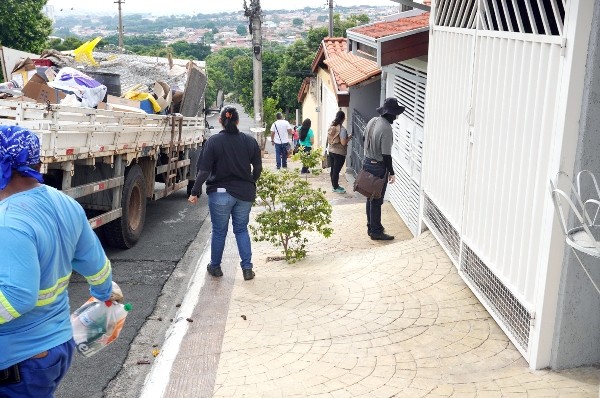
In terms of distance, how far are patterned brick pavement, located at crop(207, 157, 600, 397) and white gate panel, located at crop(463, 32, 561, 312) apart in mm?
488

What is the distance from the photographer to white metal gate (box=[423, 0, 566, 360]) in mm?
4184

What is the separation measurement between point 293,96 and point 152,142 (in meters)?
42.3

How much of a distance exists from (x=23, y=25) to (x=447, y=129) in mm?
23942

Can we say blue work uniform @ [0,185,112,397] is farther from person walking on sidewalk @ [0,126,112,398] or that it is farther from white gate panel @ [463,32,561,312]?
white gate panel @ [463,32,561,312]

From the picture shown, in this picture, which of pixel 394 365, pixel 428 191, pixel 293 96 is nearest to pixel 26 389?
pixel 394 365

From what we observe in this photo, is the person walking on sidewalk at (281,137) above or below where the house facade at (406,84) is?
below

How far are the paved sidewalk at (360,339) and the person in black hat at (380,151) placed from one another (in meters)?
1.32

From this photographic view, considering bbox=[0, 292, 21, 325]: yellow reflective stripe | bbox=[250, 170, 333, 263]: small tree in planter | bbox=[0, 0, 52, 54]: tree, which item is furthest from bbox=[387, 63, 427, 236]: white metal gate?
bbox=[0, 0, 52, 54]: tree

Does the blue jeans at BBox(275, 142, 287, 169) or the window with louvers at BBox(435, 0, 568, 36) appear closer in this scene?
the window with louvers at BBox(435, 0, 568, 36)

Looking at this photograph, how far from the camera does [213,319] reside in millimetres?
5996

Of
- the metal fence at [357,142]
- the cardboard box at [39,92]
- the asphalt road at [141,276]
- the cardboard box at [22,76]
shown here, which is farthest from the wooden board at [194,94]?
the cardboard box at [39,92]

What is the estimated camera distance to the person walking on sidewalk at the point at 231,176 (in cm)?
692

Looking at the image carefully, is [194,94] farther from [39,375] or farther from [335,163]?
[39,375]

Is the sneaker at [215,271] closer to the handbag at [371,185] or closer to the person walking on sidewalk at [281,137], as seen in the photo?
the handbag at [371,185]
